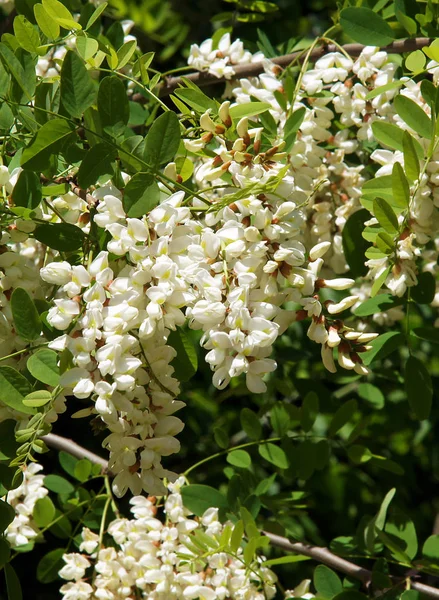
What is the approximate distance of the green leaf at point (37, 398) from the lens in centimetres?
101

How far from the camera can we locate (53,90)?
1238 mm

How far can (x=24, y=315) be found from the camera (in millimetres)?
1083

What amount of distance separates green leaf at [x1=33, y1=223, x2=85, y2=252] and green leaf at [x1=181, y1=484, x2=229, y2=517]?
22.5 inches


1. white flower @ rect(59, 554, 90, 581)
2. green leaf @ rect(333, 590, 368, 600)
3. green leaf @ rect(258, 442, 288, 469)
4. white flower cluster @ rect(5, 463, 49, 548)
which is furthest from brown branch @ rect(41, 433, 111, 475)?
green leaf @ rect(333, 590, 368, 600)

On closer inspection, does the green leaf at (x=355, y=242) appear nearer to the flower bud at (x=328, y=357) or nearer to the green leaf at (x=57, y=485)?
the flower bud at (x=328, y=357)

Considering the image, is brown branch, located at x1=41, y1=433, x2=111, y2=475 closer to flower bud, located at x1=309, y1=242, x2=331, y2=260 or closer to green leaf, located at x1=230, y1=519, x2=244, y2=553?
green leaf, located at x1=230, y1=519, x2=244, y2=553

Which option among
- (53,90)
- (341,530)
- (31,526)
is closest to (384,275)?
(53,90)

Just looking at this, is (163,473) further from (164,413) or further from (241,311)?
(241,311)

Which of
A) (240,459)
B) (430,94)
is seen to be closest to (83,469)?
(240,459)

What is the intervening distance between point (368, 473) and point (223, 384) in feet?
5.08

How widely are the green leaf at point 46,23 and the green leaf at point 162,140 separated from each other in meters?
0.27

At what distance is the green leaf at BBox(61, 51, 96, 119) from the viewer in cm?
106

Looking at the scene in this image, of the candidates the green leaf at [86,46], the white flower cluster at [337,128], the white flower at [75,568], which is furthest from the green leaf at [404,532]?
the green leaf at [86,46]

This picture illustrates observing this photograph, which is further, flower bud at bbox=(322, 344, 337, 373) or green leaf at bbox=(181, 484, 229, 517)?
green leaf at bbox=(181, 484, 229, 517)
